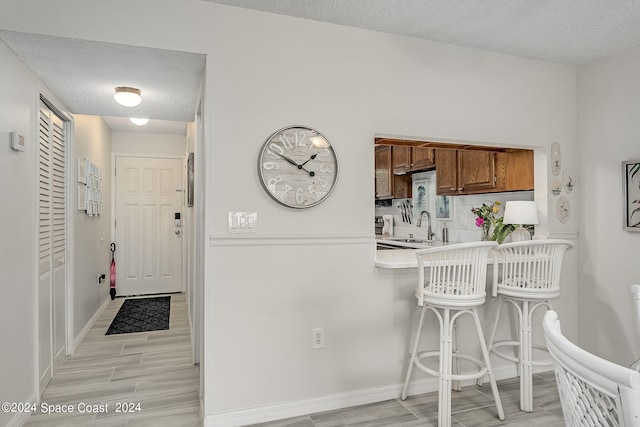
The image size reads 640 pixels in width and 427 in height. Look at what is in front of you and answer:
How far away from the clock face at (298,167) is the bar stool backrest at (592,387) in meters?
1.62

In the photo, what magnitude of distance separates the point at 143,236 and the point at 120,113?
9.81 ft

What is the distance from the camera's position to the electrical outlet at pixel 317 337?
2486 millimetres

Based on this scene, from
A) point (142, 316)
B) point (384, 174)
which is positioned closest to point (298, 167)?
point (384, 174)

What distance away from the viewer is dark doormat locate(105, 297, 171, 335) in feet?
14.1

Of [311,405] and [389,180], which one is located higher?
[389,180]

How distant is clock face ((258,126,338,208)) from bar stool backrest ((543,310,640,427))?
162cm

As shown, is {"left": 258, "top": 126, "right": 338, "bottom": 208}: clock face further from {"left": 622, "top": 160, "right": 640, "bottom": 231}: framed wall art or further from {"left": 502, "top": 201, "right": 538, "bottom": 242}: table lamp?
{"left": 622, "top": 160, "right": 640, "bottom": 231}: framed wall art

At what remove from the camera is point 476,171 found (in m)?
3.85

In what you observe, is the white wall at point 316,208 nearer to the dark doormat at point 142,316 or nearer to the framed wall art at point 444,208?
the framed wall art at point 444,208

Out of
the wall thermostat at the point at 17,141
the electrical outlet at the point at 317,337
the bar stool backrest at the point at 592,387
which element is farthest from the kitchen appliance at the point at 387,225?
the bar stool backrest at the point at 592,387

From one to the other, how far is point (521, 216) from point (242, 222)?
2.14 metres

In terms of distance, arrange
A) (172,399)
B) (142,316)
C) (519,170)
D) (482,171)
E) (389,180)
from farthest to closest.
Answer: (389,180) → (142,316) → (482,171) → (519,170) → (172,399)

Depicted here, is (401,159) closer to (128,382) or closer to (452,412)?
(452,412)

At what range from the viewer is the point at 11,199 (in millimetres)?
2189
